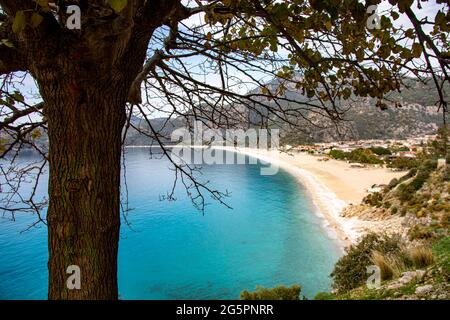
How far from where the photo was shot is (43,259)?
19047 mm

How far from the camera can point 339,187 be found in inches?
1289

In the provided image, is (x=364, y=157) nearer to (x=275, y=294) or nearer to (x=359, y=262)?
(x=359, y=262)

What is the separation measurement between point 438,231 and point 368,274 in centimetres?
526

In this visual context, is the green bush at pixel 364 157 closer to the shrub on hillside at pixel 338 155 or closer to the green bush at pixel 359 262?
the shrub on hillside at pixel 338 155

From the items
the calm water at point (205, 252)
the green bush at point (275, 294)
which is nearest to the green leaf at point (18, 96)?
the calm water at point (205, 252)

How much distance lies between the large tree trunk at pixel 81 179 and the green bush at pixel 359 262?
8.73 meters

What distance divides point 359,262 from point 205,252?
36.5 feet

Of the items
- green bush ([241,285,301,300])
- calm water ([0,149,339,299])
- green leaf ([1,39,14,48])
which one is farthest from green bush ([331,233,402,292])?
green leaf ([1,39,14,48])

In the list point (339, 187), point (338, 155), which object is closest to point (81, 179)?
point (339, 187)

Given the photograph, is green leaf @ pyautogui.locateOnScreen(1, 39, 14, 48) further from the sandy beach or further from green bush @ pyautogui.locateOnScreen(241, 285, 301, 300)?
the sandy beach

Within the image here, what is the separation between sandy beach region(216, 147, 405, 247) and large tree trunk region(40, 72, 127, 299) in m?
8.09

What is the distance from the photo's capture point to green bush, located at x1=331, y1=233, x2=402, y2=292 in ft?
31.0

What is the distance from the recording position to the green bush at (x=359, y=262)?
945 cm
